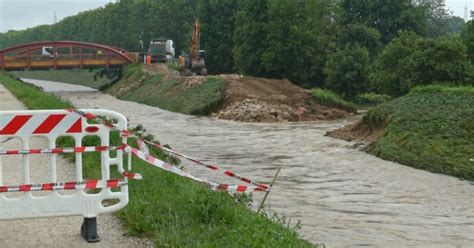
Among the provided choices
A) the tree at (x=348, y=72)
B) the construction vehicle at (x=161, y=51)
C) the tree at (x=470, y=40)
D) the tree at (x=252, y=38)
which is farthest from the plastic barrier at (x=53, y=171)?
the construction vehicle at (x=161, y=51)

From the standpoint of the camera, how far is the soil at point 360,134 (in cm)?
2749

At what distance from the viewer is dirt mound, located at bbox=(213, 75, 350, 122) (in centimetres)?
4334

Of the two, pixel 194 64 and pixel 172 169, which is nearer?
pixel 172 169

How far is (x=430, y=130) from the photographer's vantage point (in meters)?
23.9

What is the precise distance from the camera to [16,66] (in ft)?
268

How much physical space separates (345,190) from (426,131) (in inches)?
328

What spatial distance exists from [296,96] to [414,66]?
9378 millimetres

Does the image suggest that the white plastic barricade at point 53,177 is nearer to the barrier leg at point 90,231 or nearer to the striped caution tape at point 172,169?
the barrier leg at point 90,231

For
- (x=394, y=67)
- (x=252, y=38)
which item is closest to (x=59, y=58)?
(x=252, y=38)

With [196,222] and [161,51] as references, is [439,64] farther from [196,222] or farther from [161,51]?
[196,222]

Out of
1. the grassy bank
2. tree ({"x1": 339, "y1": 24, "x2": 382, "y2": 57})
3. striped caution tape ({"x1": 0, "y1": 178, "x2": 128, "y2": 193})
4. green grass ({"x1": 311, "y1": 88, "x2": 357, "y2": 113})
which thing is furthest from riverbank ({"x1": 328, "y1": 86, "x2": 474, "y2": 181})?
tree ({"x1": 339, "y1": 24, "x2": 382, "y2": 57})

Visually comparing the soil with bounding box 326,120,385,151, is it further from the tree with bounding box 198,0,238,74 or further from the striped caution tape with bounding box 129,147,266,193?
the tree with bounding box 198,0,238,74

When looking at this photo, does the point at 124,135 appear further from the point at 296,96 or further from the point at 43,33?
the point at 43,33

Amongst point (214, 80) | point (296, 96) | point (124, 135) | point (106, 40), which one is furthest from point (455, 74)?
point (106, 40)
